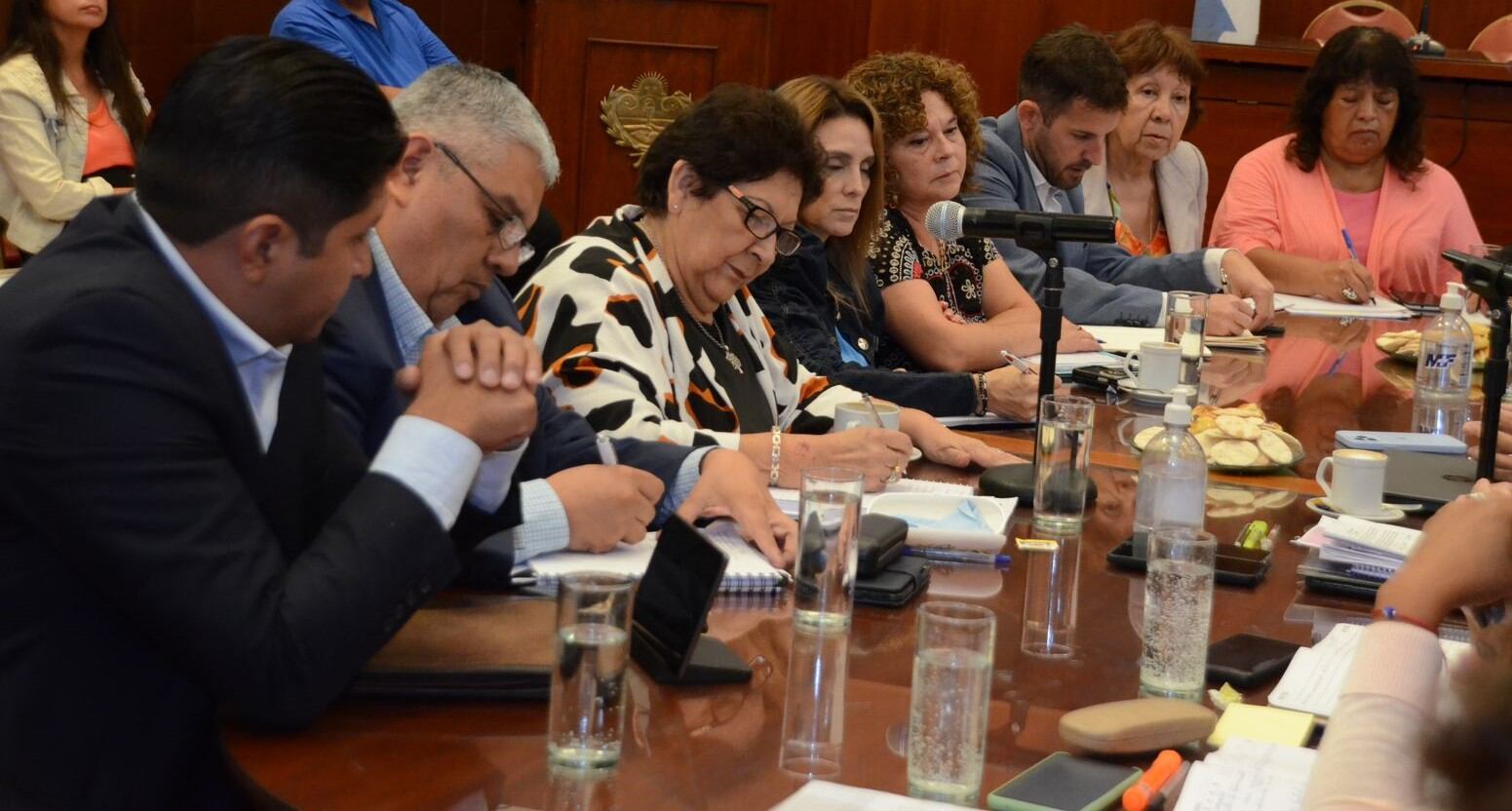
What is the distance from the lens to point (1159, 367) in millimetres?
3006

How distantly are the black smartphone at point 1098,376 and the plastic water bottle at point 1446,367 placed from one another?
1.79ft

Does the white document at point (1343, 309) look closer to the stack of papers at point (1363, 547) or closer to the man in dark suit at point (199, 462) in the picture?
the stack of papers at point (1363, 547)

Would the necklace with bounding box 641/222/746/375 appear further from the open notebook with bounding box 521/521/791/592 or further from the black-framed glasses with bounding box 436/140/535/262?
the open notebook with bounding box 521/521/791/592

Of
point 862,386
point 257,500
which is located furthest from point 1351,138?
point 257,500

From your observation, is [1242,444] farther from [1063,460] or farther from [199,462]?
[199,462]

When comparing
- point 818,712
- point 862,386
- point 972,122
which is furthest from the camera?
point 972,122

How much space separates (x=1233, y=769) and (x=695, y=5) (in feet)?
14.6

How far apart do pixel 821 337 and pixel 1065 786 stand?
1.83 meters

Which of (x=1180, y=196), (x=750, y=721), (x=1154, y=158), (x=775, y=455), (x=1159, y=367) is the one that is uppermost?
(x=1154, y=158)

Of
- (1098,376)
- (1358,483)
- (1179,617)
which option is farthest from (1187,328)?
(1179,617)

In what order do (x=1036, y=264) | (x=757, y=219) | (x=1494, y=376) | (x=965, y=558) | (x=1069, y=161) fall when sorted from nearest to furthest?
(x=965, y=558) → (x=1494, y=376) → (x=757, y=219) → (x=1036, y=264) → (x=1069, y=161)

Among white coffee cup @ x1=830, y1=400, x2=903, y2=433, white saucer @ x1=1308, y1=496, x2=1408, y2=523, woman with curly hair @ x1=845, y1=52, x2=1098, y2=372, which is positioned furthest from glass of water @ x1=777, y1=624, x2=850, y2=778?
woman with curly hair @ x1=845, y1=52, x2=1098, y2=372

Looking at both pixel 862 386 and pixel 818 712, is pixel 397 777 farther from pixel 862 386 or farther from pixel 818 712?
pixel 862 386

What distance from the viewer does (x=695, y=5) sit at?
539 centimetres
